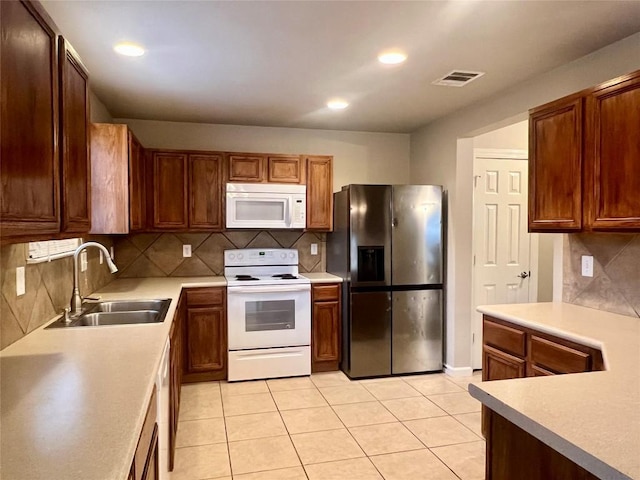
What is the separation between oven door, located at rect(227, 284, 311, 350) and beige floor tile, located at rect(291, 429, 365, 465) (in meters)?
1.17

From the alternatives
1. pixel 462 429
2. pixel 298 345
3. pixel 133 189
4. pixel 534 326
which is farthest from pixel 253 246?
pixel 534 326

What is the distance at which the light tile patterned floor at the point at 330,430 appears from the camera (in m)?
2.47

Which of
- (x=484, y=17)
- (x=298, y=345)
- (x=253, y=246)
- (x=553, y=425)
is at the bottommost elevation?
(x=298, y=345)

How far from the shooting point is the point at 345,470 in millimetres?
2457

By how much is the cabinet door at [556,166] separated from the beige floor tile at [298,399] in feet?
6.71

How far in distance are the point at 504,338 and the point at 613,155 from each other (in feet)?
3.69

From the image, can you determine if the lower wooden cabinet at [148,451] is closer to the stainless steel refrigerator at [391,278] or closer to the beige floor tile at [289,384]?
the beige floor tile at [289,384]

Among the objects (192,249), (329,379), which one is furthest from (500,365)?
(192,249)

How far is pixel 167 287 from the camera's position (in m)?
3.52

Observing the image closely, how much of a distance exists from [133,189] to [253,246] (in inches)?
59.2

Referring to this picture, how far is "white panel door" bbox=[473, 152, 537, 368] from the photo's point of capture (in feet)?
13.7

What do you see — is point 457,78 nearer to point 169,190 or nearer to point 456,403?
point 456,403

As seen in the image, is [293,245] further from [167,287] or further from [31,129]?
[31,129]

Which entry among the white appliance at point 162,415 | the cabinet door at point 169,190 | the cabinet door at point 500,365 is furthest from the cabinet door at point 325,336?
the white appliance at point 162,415
